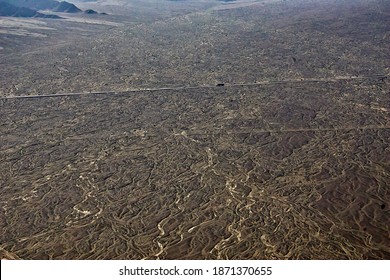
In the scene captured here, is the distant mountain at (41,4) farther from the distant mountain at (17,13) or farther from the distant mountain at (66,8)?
the distant mountain at (17,13)

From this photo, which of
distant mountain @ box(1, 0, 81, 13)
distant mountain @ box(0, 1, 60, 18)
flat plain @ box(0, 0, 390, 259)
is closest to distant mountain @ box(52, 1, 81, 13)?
distant mountain @ box(1, 0, 81, 13)

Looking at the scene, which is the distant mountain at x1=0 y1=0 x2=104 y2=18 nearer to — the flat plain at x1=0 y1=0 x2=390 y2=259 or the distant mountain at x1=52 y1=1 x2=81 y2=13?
the distant mountain at x1=52 y1=1 x2=81 y2=13

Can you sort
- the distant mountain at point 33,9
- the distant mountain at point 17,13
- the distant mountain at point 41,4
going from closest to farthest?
the distant mountain at point 17,13 < the distant mountain at point 33,9 < the distant mountain at point 41,4

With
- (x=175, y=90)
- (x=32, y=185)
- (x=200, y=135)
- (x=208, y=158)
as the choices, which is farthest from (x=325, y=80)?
(x=32, y=185)


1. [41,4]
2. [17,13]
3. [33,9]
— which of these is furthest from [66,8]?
[41,4]

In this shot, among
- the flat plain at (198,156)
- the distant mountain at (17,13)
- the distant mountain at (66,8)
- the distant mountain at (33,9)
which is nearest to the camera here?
the flat plain at (198,156)

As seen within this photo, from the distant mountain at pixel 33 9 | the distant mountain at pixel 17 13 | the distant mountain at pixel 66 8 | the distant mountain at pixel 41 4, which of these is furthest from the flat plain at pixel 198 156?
the distant mountain at pixel 41 4

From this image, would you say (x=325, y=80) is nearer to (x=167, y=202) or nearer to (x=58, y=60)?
Answer: (x=167, y=202)

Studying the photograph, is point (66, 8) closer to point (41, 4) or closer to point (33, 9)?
point (33, 9)
